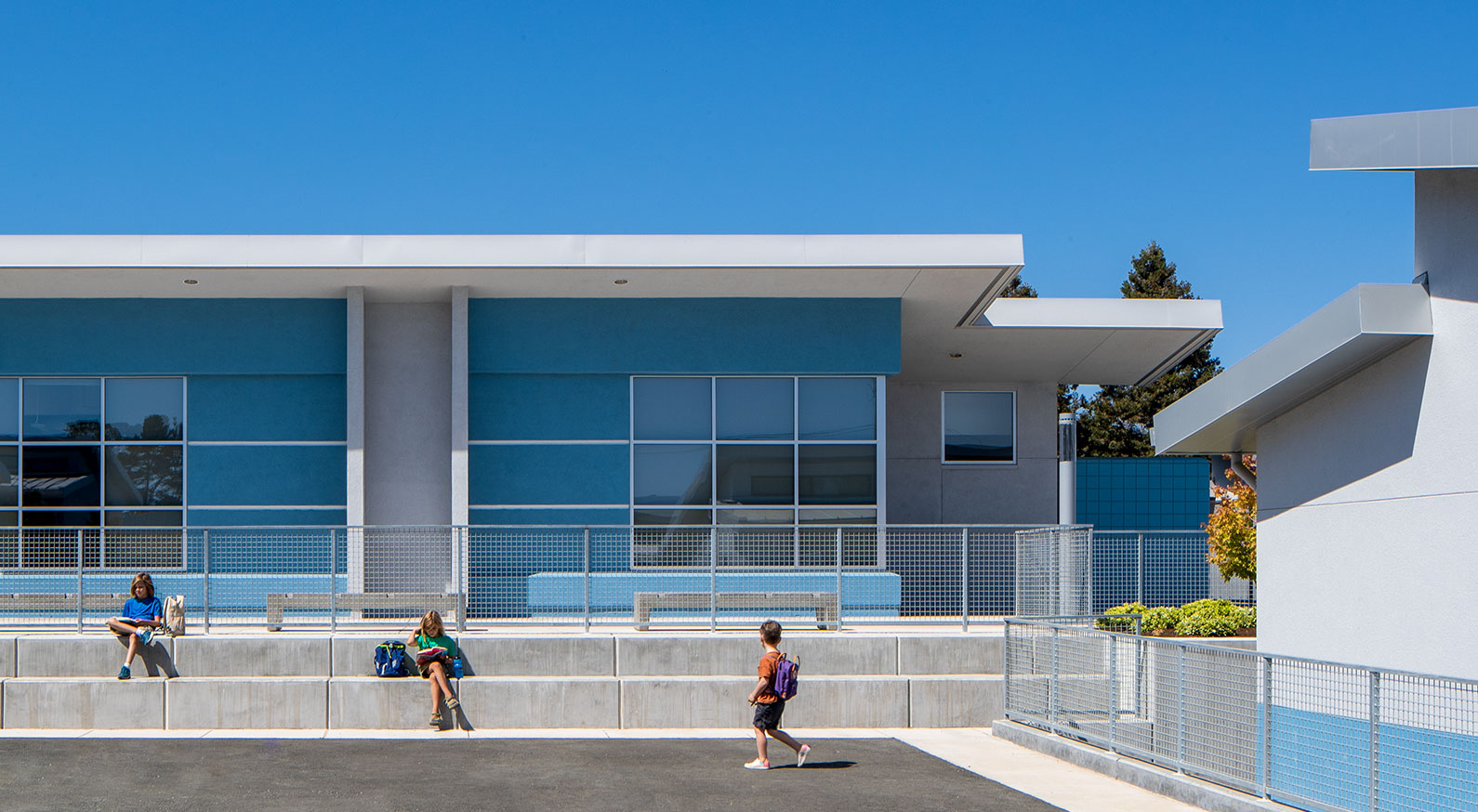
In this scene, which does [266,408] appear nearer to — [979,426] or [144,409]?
[144,409]

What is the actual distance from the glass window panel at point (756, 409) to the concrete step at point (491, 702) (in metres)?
4.69

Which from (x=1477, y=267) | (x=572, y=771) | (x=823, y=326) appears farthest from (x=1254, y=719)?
(x=823, y=326)

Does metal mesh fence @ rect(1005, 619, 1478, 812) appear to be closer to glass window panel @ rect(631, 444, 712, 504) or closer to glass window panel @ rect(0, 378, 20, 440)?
glass window panel @ rect(631, 444, 712, 504)

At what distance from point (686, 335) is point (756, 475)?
2.16 meters

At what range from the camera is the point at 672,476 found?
20219 mm

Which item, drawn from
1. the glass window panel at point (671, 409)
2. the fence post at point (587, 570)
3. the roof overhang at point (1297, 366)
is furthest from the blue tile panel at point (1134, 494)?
the fence post at point (587, 570)

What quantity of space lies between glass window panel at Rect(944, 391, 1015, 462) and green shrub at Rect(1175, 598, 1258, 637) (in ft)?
21.8

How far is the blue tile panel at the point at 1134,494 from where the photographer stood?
32219mm

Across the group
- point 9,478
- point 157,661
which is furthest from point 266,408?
point 157,661

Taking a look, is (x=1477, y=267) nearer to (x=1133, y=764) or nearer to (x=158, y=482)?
(x=1133, y=764)

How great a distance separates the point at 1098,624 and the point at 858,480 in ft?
12.3

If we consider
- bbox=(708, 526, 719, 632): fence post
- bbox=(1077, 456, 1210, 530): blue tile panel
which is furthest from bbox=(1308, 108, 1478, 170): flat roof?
bbox=(1077, 456, 1210, 530): blue tile panel

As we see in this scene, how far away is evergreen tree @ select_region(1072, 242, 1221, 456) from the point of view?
62.8 metres

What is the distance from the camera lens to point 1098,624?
19391 mm
